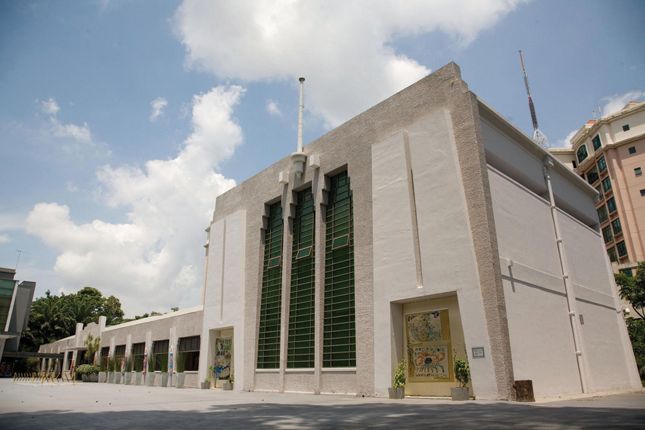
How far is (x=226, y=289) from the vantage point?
25.9 m

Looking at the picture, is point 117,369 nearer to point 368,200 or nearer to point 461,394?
point 368,200

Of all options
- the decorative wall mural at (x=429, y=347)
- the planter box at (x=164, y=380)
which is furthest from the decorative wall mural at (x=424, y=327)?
the planter box at (x=164, y=380)

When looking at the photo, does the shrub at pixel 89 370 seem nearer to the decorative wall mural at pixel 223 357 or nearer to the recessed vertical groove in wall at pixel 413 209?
the decorative wall mural at pixel 223 357

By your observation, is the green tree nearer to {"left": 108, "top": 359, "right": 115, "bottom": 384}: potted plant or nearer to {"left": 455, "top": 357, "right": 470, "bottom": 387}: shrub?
{"left": 455, "top": 357, "right": 470, "bottom": 387}: shrub

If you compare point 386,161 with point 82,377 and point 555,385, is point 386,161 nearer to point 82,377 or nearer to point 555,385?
point 555,385

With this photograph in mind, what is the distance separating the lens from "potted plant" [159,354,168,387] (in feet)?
96.6

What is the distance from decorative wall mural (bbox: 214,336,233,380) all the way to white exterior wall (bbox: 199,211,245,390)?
1.49ft

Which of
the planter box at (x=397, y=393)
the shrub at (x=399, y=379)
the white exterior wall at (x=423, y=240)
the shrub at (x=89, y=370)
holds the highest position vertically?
the white exterior wall at (x=423, y=240)

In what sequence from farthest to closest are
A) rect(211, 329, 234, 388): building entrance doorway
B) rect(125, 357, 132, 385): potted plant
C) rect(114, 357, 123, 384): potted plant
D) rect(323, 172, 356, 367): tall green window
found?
rect(114, 357, 123, 384): potted plant, rect(125, 357, 132, 385): potted plant, rect(211, 329, 234, 388): building entrance doorway, rect(323, 172, 356, 367): tall green window

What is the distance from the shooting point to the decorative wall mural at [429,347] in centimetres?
1514

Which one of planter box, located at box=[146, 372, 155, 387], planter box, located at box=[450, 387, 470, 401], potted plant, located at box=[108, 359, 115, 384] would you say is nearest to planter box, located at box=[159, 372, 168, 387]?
planter box, located at box=[146, 372, 155, 387]

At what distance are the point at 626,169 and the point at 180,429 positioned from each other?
225 feet

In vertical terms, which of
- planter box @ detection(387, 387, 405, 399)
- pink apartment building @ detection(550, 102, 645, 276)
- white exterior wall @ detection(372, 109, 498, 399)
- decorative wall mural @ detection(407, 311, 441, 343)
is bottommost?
planter box @ detection(387, 387, 405, 399)

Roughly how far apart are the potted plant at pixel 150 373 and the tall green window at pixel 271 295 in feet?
44.9
